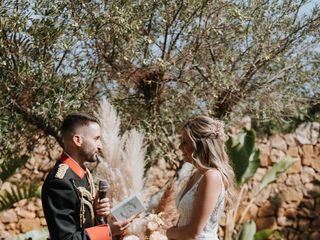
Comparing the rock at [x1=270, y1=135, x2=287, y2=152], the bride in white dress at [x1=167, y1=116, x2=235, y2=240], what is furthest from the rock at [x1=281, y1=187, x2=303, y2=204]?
the bride in white dress at [x1=167, y1=116, x2=235, y2=240]

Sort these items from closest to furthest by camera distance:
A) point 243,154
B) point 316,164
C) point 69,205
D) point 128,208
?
point 69,205 → point 128,208 → point 243,154 → point 316,164

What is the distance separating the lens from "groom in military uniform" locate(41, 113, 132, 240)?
284cm

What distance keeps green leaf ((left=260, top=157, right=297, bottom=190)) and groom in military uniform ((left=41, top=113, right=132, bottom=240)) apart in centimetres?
623

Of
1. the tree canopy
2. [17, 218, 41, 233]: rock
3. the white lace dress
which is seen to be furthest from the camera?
[17, 218, 41, 233]: rock

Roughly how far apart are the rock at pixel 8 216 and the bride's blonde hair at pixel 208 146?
6.23 meters

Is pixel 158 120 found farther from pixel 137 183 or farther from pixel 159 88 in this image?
pixel 137 183

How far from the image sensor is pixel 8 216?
29.9 ft

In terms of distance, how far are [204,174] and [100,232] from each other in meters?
0.64

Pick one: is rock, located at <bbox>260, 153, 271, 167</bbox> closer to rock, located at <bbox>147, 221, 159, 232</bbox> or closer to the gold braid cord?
rock, located at <bbox>147, 221, 159, 232</bbox>

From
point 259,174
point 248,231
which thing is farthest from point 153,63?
point 259,174

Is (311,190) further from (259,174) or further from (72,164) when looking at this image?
(72,164)

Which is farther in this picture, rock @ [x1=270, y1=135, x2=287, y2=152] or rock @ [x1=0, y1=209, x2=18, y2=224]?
rock @ [x1=270, y1=135, x2=287, y2=152]

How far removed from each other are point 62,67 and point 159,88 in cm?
93

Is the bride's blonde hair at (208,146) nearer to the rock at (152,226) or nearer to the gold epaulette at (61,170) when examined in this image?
the gold epaulette at (61,170)
